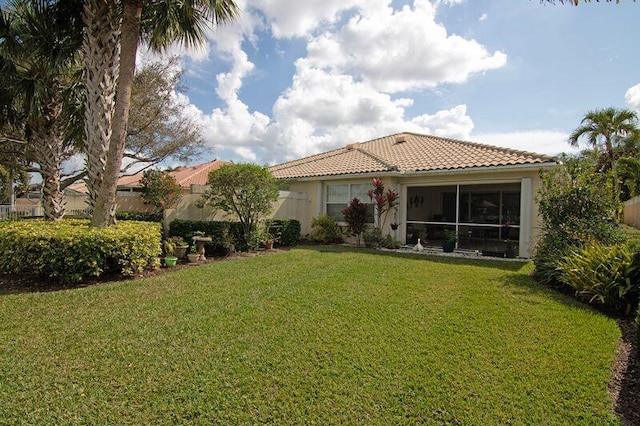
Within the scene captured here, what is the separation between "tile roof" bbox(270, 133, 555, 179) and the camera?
12266 millimetres

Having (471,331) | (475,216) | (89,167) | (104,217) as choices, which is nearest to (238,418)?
(471,331)

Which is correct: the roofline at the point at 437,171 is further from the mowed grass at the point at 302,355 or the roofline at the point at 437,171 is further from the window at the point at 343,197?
the mowed grass at the point at 302,355

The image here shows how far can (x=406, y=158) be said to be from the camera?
15.4 metres

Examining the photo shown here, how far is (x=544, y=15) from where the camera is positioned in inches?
249

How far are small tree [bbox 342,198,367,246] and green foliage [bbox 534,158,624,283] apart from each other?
6.35 meters

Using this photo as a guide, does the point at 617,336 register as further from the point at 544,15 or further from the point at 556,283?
the point at 544,15

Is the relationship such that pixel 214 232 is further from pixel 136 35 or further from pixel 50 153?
pixel 50 153

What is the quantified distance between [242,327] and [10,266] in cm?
675

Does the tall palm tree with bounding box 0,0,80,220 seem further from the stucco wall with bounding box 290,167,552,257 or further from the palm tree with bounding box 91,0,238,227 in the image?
the stucco wall with bounding box 290,167,552,257

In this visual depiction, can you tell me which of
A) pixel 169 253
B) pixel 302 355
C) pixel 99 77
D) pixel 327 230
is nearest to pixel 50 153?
pixel 99 77

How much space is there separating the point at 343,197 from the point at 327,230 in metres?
1.88

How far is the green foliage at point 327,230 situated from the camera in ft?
48.4

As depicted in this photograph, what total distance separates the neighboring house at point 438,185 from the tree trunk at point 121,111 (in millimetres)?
8727

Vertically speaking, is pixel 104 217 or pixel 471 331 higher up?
pixel 104 217
